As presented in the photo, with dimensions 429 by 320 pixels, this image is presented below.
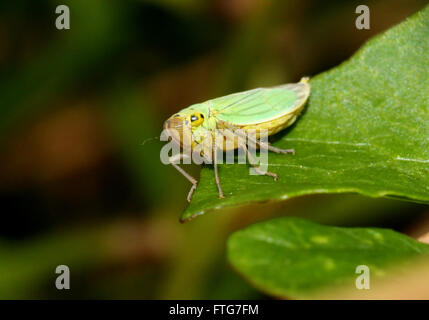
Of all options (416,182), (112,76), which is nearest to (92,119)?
(112,76)

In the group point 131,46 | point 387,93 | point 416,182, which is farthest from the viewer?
point 131,46

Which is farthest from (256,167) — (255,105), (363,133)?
(255,105)

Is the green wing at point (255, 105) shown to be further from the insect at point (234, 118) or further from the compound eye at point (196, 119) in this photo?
the compound eye at point (196, 119)

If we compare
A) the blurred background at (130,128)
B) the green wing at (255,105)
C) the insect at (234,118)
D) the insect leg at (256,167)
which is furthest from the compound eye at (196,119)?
the blurred background at (130,128)

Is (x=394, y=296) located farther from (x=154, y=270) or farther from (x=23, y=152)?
(x=23, y=152)

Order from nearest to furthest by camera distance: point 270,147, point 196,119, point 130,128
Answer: point 270,147 < point 196,119 < point 130,128

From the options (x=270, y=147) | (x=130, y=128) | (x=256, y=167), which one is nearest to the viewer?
(x=256, y=167)

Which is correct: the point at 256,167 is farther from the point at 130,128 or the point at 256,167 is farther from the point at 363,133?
the point at 130,128

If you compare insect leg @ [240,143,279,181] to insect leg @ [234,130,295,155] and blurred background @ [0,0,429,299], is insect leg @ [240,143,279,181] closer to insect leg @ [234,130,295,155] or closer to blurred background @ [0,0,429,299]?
insect leg @ [234,130,295,155]
